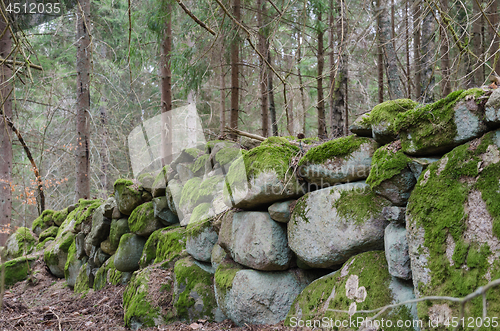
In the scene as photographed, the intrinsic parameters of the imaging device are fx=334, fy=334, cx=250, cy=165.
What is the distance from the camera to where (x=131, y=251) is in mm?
5156

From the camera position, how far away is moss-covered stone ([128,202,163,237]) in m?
5.08

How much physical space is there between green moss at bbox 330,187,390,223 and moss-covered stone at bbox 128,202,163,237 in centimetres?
316

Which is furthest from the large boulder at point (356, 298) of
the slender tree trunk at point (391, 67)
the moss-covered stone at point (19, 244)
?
the moss-covered stone at point (19, 244)

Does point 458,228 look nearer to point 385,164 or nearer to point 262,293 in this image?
point 385,164

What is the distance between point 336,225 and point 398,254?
1.88 feet

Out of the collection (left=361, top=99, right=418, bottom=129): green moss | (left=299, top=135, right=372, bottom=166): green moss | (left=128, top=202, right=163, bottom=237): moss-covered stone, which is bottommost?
(left=128, top=202, right=163, bottom=237): moss-covered stone

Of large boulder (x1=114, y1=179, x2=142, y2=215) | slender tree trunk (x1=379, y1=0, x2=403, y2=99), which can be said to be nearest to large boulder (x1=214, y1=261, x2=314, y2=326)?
large boulder (x1=114, y1=179, x2=142, y2=215)

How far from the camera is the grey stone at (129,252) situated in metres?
5.09

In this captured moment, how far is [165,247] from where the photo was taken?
455 cm

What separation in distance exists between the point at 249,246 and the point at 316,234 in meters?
0.71

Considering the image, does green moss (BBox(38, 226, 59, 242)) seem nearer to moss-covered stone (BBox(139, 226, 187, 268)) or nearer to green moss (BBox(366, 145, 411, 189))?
moss-covered stone (BBox(139, 226, 187, 268))

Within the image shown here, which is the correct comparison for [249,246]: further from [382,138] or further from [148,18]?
[148,18]

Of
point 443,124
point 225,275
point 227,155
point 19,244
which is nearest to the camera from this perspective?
point 443,124

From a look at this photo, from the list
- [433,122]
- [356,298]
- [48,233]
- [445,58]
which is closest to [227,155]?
[356,298]
